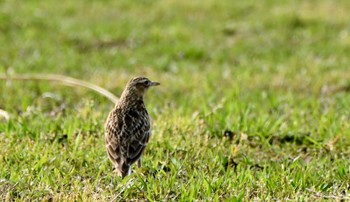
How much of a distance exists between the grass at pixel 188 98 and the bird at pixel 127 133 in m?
0.18

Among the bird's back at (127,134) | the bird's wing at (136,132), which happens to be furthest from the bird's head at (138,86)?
the bird's wing at (136,132)

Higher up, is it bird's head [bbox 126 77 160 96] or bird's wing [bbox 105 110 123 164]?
bird's head [bbox 126 77 160 96]

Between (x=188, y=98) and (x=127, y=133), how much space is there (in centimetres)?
456

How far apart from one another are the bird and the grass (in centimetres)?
18

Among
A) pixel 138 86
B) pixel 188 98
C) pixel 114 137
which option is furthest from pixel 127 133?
pixel 188 98

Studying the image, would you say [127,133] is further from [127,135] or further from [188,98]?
[188,98]

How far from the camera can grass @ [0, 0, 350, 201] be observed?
6910 millimetres

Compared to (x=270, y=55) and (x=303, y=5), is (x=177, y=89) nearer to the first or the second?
(x=270, y=55)

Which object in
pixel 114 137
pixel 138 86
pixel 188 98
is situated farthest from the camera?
pixel 188 98

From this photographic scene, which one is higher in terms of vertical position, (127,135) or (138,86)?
(138,86)

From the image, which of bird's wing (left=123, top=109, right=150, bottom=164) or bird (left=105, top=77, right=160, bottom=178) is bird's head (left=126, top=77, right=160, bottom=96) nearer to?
bird (left=105, top=77, right=160, bottom=178)

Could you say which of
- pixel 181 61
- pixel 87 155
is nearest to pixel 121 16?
pixel 181 61

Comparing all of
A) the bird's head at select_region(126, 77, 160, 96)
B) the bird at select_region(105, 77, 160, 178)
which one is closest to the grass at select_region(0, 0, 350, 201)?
the bird at select_region(105, 77, 160, 178)

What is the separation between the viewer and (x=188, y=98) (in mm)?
11898
